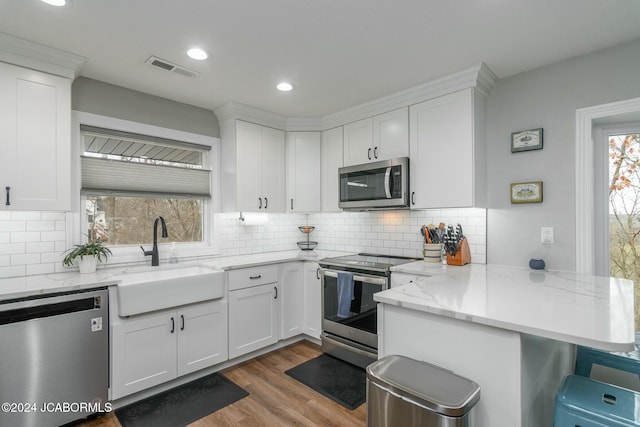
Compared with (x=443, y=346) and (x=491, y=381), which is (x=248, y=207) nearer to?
(x=443, y=346)

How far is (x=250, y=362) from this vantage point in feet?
9.99

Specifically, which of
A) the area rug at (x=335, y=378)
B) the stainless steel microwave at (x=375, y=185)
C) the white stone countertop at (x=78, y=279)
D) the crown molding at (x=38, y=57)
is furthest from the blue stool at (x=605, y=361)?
the crown molding at (x=38, y=57)

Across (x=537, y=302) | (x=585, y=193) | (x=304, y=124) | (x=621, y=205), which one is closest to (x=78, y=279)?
(x=304, y=124)

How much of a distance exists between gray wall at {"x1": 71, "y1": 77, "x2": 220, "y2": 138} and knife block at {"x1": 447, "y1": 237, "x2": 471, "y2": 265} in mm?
2650

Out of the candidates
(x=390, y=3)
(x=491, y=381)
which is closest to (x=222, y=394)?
(x=491, y=381)

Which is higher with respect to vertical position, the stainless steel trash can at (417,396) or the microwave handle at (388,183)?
the microwave handle at (388,183)

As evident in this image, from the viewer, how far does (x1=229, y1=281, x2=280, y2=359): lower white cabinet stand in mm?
2924

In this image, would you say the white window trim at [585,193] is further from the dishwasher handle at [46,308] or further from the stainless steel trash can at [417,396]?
the dishwasher handle at [46,308]

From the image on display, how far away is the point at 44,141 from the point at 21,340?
4.31ft

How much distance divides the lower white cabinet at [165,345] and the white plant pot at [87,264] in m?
0.55

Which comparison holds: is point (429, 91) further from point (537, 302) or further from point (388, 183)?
point (537, 302)

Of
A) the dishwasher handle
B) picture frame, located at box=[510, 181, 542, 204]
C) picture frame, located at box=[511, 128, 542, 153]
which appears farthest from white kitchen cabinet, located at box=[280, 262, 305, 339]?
picture frame, located at box=[511, 128, 542, 153]

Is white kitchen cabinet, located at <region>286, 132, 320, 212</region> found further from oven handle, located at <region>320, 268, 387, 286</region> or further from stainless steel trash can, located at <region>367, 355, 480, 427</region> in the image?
stainless steel trash can, located at <region>367, 355, 480, 427</region>

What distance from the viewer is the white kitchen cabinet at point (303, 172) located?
3.76 m
